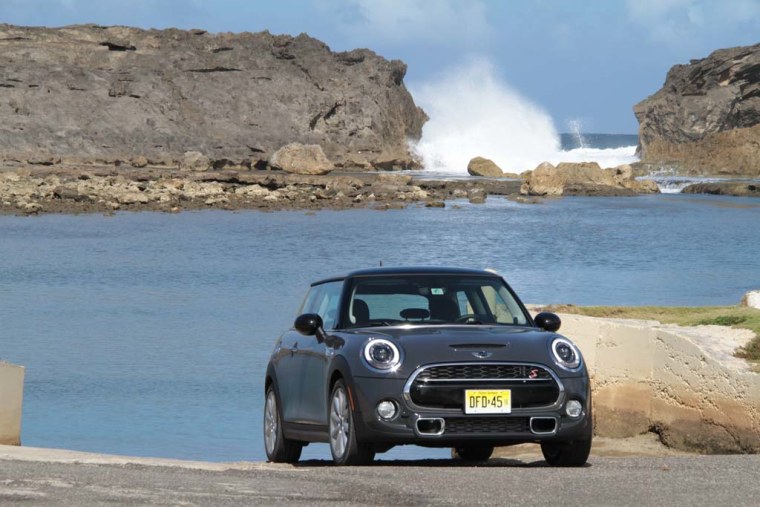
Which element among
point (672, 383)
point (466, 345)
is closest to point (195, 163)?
point (672, 383)

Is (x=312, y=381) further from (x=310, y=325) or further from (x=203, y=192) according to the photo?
(x=203, y=192)

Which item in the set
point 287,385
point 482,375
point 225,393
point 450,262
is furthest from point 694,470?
point 450,262

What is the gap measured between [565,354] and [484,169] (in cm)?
10777

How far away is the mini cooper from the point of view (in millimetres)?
8422

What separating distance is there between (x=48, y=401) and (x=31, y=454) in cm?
867

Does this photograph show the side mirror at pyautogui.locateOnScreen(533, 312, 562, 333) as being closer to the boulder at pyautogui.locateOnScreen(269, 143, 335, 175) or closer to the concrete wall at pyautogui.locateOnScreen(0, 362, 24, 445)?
the concrete wall at pyautogui.locateOnScreen(0, 362, 24, 445)

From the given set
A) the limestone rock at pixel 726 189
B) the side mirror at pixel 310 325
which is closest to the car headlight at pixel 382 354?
the side mirror at pixel 310 325

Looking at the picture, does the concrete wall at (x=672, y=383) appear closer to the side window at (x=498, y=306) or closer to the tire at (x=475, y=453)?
the tire at (x=475, y=453)

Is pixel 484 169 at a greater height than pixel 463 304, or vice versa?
pixel 463 304

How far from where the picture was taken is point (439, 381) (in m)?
8.43

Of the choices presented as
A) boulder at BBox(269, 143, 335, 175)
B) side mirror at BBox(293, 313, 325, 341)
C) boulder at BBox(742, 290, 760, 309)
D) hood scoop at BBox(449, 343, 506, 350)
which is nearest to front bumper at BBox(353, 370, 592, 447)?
hood scoop at BBox(449, 343, 506, 350)

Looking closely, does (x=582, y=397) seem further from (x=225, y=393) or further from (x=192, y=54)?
(x=192, y=54)

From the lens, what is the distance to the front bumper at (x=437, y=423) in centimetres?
841

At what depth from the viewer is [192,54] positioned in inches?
5979
